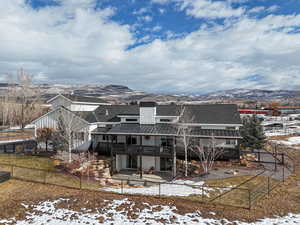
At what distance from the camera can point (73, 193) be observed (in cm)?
1342

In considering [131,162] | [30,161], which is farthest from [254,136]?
[30,161]

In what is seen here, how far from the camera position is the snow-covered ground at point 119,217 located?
9.78 metres

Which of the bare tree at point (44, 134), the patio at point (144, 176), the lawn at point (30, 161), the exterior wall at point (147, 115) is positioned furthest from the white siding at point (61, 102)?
the patio at point (144, 176)

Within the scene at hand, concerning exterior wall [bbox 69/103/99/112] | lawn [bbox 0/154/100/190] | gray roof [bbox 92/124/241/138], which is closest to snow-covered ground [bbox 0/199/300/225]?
lawn [bbox 0/154/100/190]

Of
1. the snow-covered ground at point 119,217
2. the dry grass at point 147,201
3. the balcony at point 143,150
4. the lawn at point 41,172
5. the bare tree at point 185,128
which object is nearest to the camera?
the snow-covered ground at point 119,217

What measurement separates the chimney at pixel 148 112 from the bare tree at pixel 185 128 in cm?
354

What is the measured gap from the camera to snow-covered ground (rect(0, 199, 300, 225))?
9.78 metres

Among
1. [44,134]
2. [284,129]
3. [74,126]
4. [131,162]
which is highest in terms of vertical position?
[74,126]

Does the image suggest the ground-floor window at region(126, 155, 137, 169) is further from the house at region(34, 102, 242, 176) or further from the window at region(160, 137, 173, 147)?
the window at region(160, 137, 173, 147)

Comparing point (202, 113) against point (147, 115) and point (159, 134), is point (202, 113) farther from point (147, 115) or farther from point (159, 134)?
point (159, 134)

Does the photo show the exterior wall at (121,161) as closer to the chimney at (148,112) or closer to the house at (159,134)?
the house at (159,134)

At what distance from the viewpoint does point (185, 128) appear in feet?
68.8

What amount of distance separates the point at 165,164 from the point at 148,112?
280 inches

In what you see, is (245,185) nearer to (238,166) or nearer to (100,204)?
(238,166)
